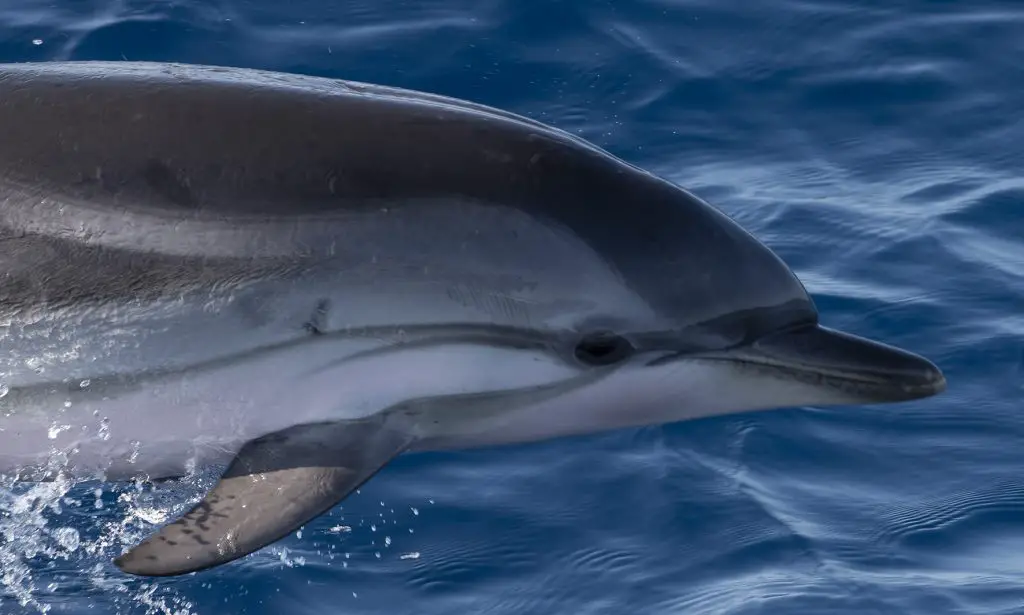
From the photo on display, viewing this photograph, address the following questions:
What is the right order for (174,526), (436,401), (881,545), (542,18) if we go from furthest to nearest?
(542,18), (881,545), (436,401), (174,526)

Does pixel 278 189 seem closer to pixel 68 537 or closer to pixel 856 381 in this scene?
pixel 856 381

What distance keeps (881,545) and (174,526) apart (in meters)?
3.53

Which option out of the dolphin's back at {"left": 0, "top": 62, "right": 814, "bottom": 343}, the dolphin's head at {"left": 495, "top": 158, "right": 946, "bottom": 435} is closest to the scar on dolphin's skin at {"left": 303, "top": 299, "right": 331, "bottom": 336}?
the dolphin's back at {"left": 0, "top": 62, "right": 814, "bottom": 343}

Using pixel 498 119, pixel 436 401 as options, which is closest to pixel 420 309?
pixel 436 401

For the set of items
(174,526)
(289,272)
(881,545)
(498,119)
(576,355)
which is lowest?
(881,545)

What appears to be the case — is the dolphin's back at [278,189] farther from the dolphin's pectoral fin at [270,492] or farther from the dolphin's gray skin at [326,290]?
the dolphin's pectoral fin at [270,492]

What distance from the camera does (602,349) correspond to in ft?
17.9

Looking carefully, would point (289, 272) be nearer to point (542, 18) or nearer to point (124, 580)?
point (124, 580)

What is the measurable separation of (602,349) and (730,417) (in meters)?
3.08

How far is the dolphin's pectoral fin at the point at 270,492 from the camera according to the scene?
504cm

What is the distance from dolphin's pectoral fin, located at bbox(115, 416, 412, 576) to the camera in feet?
16.5

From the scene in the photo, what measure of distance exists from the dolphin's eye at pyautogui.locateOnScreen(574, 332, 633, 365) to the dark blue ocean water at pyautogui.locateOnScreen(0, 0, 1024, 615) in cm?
172

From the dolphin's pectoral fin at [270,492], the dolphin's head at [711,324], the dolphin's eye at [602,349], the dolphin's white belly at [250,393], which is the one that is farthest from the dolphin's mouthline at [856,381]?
the dolphin's pectoral fin at [270,492]

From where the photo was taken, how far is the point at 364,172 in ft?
17.3
